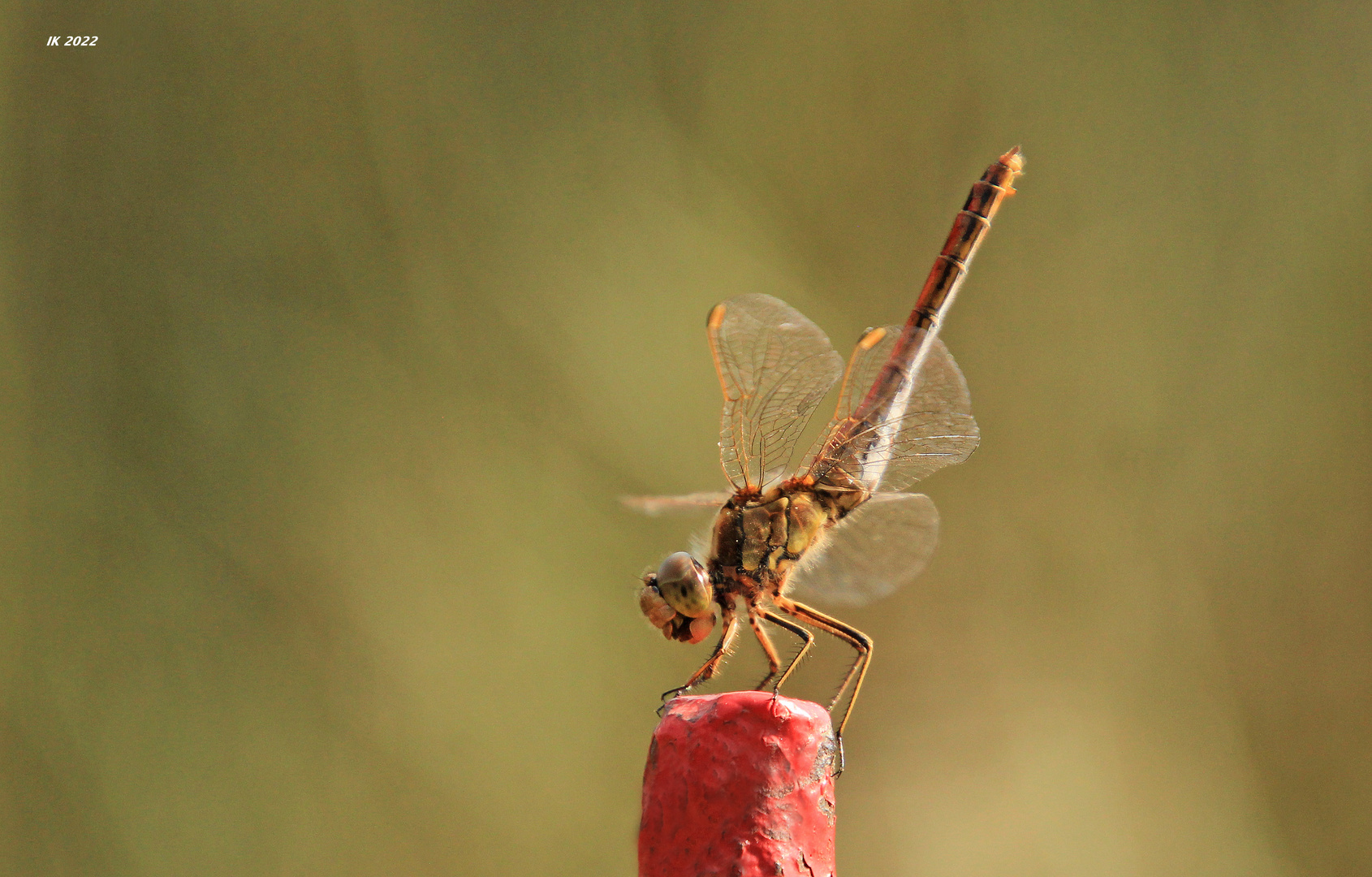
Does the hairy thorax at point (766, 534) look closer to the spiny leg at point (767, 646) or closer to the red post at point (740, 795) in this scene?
the spiny leg at point (767, 646)

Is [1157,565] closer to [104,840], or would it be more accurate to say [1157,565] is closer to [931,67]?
[931,67]

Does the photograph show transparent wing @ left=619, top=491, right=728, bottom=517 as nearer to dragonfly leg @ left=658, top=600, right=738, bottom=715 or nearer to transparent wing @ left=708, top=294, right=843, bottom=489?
transparent wing @ left=708, top=294, right=843, bottom=489

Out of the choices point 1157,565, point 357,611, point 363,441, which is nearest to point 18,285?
point 363,441

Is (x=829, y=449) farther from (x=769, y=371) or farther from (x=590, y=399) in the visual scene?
(x=590, y=399)

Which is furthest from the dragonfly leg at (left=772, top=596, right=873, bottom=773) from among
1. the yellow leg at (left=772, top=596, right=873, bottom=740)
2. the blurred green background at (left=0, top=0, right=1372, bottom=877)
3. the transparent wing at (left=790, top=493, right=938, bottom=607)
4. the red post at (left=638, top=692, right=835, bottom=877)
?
the blurred green background at (left=0, top=0, right=1372, bottom=877)

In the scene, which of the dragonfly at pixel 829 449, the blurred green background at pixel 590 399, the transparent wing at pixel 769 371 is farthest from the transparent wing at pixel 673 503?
the blurred green background at pixel 590 399

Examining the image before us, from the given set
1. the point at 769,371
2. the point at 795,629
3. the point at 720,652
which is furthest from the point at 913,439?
the point at 720,652

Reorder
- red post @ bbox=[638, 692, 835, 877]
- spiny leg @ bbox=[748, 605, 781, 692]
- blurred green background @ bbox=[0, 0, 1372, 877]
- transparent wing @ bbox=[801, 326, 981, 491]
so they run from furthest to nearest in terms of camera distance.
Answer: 1. blurred green background @ bbox=[0, 0, 1372, 877]
2. transparent wing @ bbox=[801, 326, 981, 491]
3. spiny leg @ bbox=[748, 605, 781, 692]
4. red post @ bbox=[638, 692, 835, 877]
